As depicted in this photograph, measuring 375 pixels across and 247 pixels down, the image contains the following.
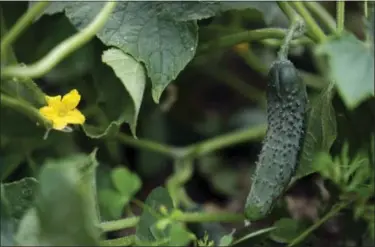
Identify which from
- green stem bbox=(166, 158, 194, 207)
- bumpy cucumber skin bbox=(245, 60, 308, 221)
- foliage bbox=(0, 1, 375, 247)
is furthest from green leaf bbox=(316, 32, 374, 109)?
green stem bbox=(166, 158, 194, 207)

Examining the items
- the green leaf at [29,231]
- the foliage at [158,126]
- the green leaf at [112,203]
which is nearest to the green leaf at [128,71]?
the foliage at [158,126]

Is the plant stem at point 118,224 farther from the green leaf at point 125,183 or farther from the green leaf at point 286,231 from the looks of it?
the green leaf at point 286,231

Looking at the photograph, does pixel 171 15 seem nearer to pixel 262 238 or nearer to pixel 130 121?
pixel 130 121

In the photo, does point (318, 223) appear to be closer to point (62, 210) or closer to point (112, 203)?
point (112, 203)

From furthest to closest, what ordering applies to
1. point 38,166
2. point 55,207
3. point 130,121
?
point 38,166, point 130,121, point 55,207

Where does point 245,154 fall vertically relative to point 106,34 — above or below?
below

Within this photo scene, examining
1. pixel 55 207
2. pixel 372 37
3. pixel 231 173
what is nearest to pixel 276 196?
pixel 372 37
